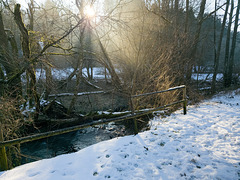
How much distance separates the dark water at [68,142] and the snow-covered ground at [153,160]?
11.0 ft

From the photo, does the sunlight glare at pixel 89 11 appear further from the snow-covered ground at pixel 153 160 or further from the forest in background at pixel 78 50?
the snow-covered ground at pixel 153 160

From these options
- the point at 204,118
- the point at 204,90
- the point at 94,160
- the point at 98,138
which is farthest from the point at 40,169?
the point at 204,90

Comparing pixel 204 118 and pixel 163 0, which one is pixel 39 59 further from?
pixel 163 0

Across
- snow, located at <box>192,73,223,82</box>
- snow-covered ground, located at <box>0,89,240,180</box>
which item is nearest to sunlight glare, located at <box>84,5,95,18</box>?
snow-covered ground, located at <box>0,89,240,180</box>

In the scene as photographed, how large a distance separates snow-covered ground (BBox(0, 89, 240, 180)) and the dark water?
132 inches

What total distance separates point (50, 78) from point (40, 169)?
4131 mm

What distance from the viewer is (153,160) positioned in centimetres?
301

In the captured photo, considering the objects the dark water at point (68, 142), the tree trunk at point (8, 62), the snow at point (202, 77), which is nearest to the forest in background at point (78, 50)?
the tree trunk at point (8, 62)

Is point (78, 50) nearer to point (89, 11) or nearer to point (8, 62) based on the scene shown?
point (89, 11)

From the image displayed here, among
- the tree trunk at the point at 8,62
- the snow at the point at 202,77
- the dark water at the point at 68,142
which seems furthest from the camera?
the snow at the point at 202,77

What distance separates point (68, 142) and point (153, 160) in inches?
205

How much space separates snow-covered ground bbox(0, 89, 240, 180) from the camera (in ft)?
8.58

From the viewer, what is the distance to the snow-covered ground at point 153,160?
8.58ft

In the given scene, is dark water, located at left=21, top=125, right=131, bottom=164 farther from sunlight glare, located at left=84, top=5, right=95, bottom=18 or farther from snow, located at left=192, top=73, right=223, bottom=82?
snow, located at left=192, top=73, right=223, bottom=82
